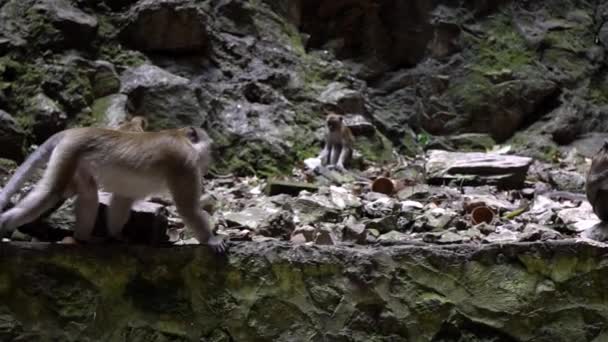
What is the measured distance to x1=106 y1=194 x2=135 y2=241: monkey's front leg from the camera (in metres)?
3.23

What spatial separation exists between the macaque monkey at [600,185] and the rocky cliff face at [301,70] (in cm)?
568

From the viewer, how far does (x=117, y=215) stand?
3.24 meters

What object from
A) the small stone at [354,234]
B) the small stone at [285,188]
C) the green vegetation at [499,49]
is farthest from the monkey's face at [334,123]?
the small stone at [354,234]

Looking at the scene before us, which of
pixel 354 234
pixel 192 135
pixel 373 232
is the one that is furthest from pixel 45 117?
pixel 192 135

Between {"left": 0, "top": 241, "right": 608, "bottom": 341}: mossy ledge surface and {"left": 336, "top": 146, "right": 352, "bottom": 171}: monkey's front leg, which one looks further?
{"left": 336, "top": 146, "right": 352, "bottom": 171}: monkey's front leg

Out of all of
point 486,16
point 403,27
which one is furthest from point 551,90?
point 403,27

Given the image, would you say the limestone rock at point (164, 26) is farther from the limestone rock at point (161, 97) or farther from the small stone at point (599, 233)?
the small stone at point (599, 233)

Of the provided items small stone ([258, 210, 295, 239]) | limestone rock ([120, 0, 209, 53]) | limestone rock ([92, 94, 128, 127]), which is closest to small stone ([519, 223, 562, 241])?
small stone ([258, 210, 295, 239])

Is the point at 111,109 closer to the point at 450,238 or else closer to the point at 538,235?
the point at 450,238

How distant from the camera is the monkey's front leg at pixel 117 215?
10.6ft

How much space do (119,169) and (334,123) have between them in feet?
23.2

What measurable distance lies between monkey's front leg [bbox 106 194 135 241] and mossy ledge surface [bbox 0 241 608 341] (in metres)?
0.16

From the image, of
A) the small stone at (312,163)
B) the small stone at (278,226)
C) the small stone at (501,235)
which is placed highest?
the small stone at (501,235)

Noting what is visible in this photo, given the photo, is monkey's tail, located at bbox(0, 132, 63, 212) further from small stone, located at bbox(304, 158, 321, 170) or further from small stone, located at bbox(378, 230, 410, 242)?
small stone, located at bbox(304, 158, 321, 170)
